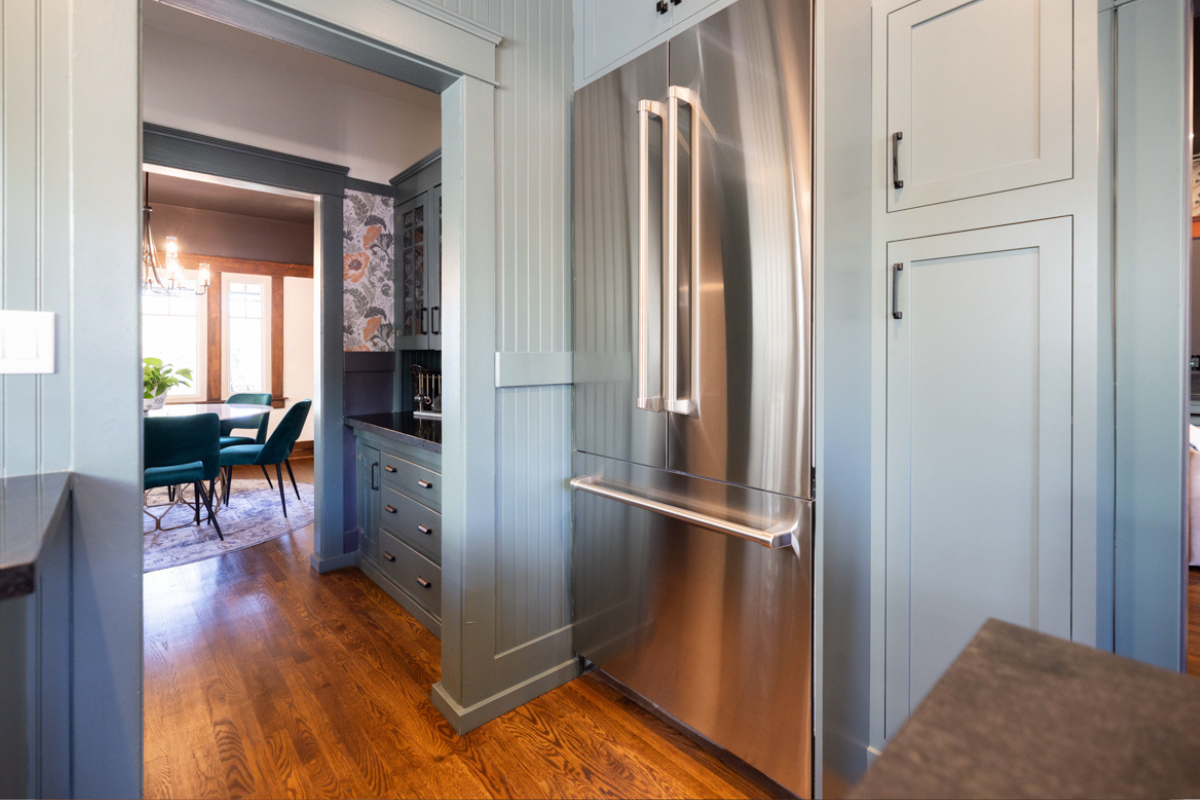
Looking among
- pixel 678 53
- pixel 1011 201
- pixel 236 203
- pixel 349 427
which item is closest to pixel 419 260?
pixel 349 427

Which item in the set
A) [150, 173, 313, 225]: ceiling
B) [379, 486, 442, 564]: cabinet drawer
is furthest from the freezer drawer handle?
[150, 173, 313, 225]: ceiling

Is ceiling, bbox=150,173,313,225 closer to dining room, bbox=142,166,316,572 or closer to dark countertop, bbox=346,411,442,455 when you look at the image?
dining room, bbox=142,166,316,572

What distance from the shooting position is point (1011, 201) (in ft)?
4.35

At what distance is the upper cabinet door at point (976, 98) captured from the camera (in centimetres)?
126

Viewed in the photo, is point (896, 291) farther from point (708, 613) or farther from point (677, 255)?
point (708, 613)

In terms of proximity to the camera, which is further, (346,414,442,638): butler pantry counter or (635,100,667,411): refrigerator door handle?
(346,414,442,638): butler pantry counter

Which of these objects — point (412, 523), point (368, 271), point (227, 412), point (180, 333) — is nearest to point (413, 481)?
point (412, 523)

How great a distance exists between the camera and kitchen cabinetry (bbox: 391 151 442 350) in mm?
3271

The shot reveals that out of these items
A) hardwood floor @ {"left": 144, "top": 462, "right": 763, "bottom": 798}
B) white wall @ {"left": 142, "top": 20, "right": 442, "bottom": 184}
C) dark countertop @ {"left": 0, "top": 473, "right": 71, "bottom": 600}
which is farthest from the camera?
white wall @ {"left": 142, "top": 20, "right": 442, "bottom": 184}

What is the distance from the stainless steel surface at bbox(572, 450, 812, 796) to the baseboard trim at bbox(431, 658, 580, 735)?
160mm

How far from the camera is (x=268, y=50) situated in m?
2.68

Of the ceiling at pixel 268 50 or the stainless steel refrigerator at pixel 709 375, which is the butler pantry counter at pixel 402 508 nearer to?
the stainless steel refrigerator at pixel 709 375

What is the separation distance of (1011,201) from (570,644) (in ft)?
6.58

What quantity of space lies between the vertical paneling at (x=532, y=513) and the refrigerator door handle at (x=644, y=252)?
1.61 feet
